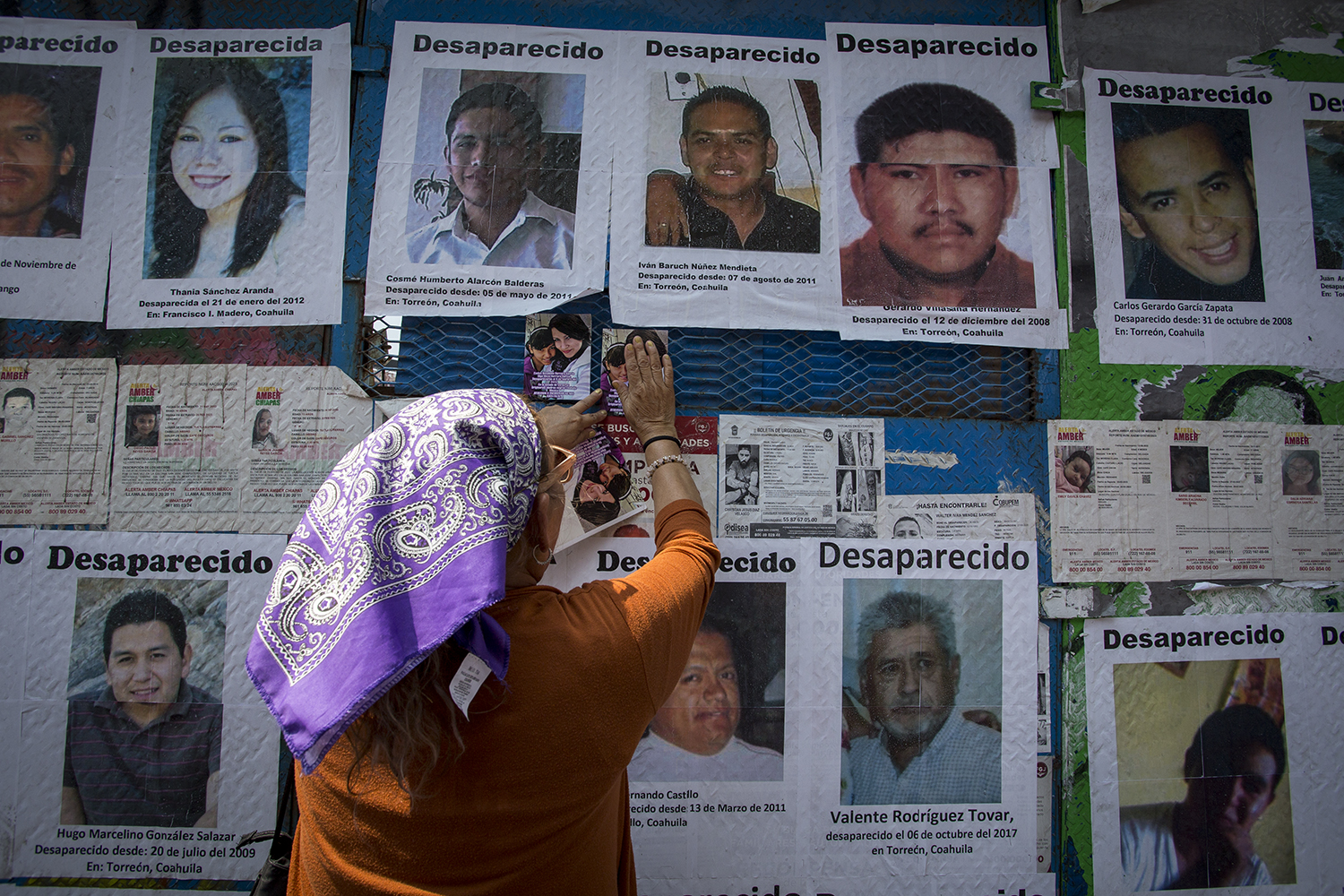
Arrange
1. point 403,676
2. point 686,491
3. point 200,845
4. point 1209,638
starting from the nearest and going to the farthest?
1. point 403,676
2. point 686,491
3. point 200,845
4. point 1209,638

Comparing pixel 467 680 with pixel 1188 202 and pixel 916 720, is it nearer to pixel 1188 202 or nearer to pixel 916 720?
pixel 916 720

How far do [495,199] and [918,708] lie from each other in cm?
167

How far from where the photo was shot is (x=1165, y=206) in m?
1.90

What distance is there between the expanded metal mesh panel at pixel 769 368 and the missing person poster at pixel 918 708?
0.37 m

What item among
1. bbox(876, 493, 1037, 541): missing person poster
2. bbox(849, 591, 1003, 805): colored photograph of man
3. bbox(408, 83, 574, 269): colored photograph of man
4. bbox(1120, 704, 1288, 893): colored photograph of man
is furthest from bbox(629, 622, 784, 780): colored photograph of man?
bbox(408, 83, 574, 269): colored photograph of man

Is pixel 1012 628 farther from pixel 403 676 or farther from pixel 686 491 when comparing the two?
pixel 403 676

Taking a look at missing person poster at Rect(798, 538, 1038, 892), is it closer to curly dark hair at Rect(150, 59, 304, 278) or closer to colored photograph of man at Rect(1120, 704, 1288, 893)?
colored photograph of man at Rect(1120, 704, 1288, 893)

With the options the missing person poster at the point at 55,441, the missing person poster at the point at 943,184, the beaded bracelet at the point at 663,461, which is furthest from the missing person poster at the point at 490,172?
the missing person poster at the point at 55,441

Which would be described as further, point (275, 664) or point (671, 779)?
point (671, 779)

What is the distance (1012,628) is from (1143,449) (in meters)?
0.58

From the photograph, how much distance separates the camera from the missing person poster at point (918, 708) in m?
1.77

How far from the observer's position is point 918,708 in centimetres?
180

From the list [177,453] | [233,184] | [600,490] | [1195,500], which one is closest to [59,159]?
[233,184]

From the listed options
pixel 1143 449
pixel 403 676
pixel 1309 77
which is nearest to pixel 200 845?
pixel 403 676
